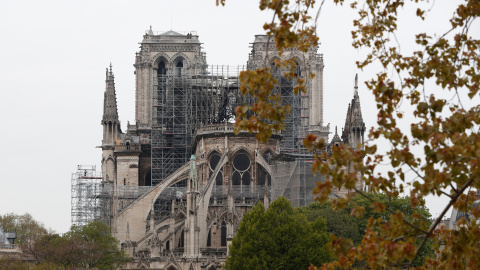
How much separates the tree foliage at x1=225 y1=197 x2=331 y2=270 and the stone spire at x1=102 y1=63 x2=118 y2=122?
37.8 meters

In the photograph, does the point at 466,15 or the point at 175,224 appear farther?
the point at 175,224

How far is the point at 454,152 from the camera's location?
14.7 m

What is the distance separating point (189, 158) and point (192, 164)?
13.5 meters

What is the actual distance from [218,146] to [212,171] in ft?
6.27

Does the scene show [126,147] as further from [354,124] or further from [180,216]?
[354,124]

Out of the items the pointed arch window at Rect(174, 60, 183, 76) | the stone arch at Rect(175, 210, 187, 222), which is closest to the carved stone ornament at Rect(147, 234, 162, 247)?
the stone arch at Rect(175, 210, 187, 222)

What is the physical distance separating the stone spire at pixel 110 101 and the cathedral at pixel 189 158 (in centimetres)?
8

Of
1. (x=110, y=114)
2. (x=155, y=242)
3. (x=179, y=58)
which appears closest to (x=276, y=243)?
(x=155, y=242)

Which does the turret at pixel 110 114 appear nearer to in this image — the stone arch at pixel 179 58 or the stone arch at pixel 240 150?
the stone arch at pixel 179 58

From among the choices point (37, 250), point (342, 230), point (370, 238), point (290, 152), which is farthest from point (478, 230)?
point (290, 152)

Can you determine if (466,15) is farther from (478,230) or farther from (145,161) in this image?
(145,161)

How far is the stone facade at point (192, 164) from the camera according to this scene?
7719 centimetres

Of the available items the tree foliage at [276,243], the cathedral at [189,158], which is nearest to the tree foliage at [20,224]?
the cathedral at [189,158]

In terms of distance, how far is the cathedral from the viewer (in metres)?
77.5
